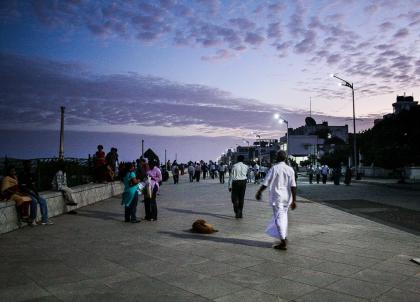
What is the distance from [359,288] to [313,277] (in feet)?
2.14

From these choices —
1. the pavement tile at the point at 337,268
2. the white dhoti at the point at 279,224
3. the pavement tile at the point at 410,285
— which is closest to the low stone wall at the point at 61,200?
the white dhoti at the point at 279,224

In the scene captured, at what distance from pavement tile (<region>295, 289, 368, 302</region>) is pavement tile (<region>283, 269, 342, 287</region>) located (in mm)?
321

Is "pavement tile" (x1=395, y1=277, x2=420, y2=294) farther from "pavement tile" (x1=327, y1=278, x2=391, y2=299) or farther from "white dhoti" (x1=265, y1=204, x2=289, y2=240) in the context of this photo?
"white dhoti" (x1=265, y1=204, x2=289, y2=240)

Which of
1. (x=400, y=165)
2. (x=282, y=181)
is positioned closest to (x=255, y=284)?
(x=282, y=181)

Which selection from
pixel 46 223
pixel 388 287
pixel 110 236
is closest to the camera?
pixel 388 287

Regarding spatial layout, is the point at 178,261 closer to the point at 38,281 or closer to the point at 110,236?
the point at 38,281

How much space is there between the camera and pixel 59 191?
1215 centimetres

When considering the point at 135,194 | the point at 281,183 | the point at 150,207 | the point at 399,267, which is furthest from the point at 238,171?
the point at 399,267

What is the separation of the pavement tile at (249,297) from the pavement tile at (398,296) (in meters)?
1.22

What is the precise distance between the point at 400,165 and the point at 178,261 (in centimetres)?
3080

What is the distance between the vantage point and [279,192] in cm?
721

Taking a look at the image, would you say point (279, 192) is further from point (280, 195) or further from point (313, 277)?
point (313, 277)

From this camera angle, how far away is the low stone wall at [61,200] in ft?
28.9

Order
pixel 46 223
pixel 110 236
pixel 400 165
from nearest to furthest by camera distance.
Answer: pixel 110 236 → pixel 46 223 → pixel 400 165
